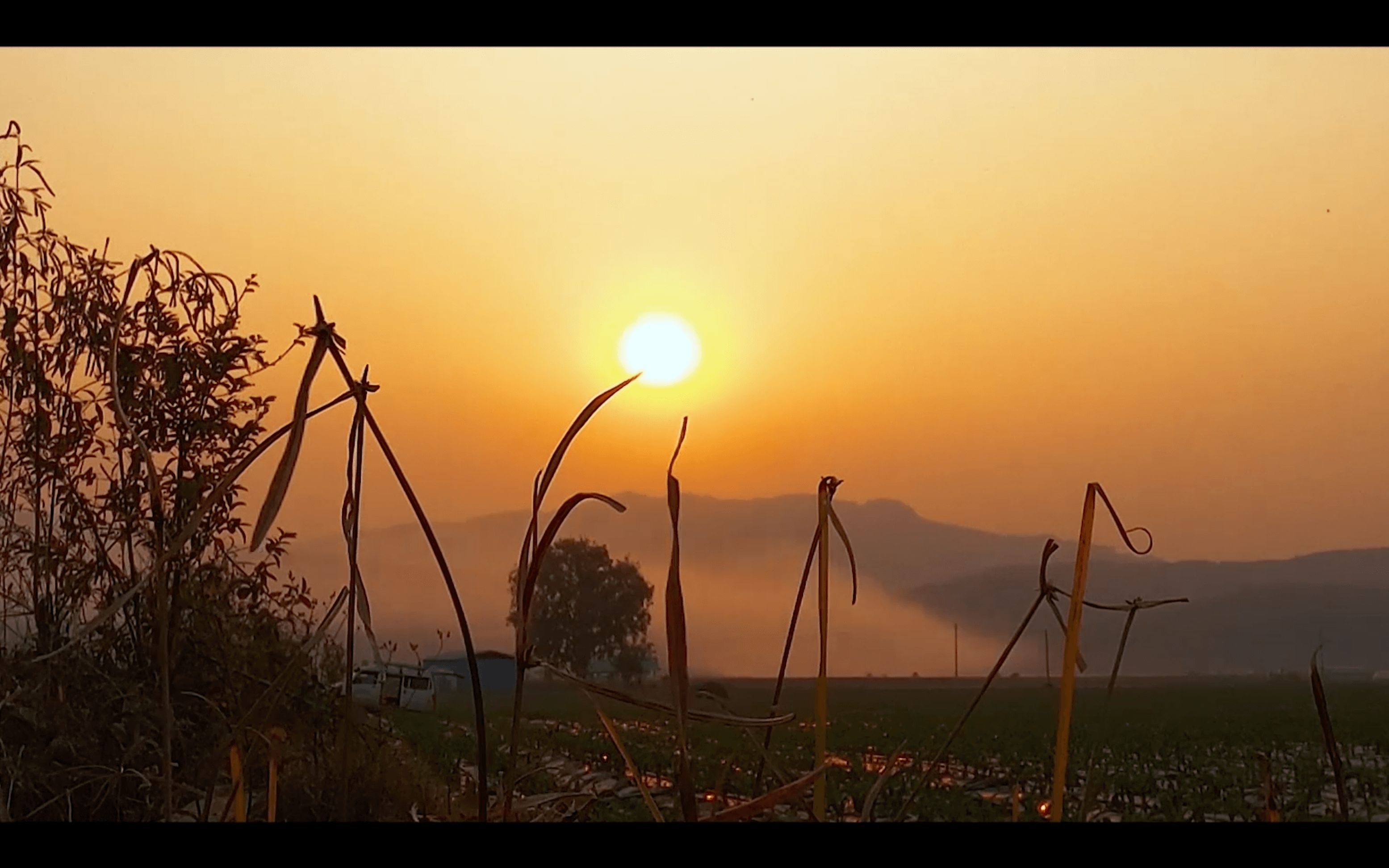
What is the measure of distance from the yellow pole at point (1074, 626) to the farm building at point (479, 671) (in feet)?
0.46

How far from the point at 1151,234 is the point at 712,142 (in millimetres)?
923

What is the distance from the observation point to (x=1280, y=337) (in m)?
2.13

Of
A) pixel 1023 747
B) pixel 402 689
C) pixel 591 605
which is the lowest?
pixel 1023 747

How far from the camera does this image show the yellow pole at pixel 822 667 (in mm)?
338

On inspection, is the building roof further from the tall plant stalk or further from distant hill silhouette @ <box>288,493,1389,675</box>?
the tall plant stalk

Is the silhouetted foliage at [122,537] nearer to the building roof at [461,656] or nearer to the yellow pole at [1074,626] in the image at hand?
the building roof at [461,656]

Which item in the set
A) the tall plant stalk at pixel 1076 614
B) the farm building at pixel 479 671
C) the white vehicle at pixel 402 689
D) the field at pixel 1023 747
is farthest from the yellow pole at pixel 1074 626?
the white vehicle at pixel 402 689

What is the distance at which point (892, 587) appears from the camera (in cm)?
252

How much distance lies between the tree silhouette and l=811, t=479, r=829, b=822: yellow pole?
61.8 inches

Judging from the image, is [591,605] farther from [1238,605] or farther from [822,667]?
[822,667]

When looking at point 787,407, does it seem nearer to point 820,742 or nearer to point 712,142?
point 712,142

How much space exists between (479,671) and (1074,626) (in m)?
0.15

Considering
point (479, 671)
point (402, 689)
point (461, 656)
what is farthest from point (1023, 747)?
point (479, 671)

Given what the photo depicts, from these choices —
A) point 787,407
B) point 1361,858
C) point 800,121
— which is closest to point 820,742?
point 1361,858
